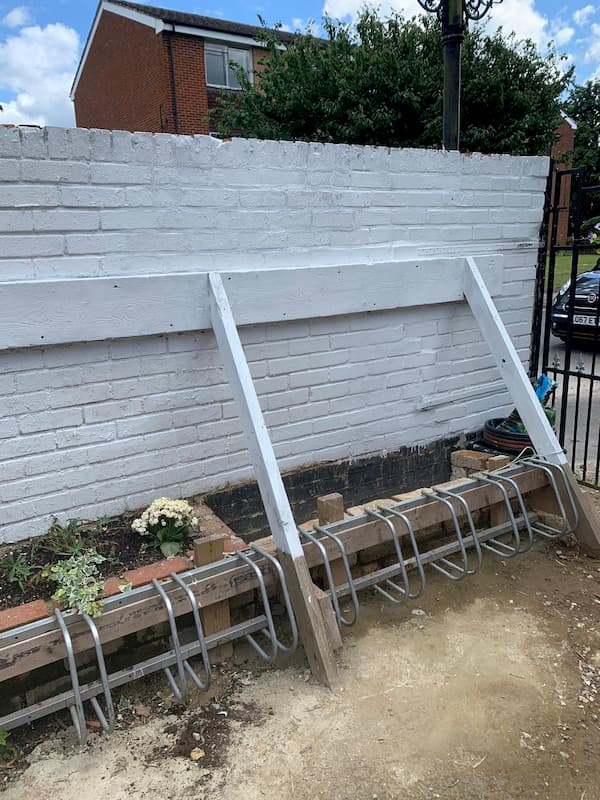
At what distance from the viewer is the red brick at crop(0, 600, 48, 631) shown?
212cm

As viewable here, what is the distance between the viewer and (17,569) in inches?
97.4

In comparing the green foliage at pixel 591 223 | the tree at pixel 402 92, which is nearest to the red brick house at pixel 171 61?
the tree at pixel 402 92

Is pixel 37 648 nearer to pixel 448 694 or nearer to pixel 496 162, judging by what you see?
pixel 448 694

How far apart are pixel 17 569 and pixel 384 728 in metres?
1.60

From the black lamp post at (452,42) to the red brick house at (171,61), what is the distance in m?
15.2

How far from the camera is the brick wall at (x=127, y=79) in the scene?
1956 centimetres

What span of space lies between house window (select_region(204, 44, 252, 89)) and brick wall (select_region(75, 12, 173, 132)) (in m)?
1.47

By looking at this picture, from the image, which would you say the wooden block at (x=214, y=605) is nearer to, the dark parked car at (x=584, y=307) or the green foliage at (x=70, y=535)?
the green foliage at (x=70, y=535)

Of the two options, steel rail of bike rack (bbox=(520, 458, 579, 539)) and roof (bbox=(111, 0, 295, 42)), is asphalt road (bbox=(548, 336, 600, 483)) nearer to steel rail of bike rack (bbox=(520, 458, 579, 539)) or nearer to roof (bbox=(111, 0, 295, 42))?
steel rail of bike rack (bbox=(520, 458, 579, 539))

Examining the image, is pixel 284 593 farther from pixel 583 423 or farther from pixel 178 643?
pixel 583 423

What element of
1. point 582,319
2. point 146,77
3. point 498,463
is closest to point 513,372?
point 498,463

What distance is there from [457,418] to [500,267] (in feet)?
3.60

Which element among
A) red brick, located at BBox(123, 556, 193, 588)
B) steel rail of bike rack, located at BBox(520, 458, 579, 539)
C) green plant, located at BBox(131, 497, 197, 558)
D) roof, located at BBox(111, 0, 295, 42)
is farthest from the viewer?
roof, located at BBox(111, 0, 295, 42)

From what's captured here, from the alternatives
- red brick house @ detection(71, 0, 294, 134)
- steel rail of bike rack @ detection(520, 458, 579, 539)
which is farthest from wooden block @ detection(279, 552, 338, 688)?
red brick house @ detection(71, 0, 294, 134)
